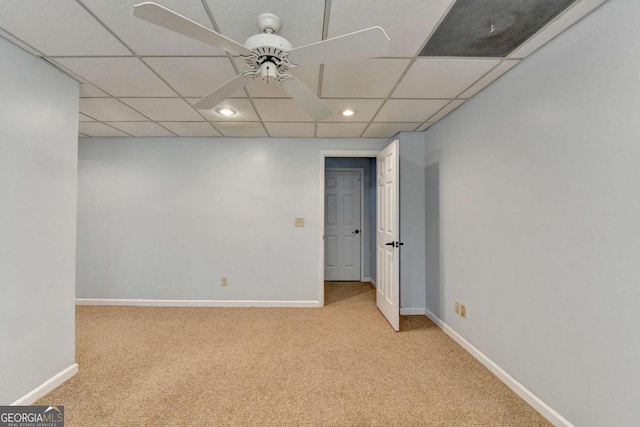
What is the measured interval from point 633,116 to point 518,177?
681 mm

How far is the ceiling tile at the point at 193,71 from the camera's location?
1776 millimetres

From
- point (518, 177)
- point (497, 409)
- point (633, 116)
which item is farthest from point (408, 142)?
point (497, 409)

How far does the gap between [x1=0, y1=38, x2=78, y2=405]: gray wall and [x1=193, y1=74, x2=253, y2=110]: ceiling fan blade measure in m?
1.10

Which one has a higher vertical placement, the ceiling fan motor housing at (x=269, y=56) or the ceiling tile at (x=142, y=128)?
the ceiling tile at (x=142, y=128)

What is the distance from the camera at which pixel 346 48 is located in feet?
3.90

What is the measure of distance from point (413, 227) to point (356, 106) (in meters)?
1.64

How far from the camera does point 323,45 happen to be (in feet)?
3.91

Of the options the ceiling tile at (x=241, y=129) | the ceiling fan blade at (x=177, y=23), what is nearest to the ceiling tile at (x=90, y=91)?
the ceiling tile at (x=241, y=129)

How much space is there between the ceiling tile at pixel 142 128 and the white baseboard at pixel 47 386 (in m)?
2.39

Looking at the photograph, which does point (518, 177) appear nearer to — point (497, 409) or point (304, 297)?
point (497, 409)

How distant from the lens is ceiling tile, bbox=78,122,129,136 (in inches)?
121

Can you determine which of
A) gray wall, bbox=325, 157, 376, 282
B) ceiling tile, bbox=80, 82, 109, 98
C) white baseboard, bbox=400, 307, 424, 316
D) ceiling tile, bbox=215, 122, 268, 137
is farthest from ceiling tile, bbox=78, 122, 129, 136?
white baseboard, bbox=400, 307, 424, 316

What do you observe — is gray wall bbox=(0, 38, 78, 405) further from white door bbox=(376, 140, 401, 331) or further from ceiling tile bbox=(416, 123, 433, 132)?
ceiling tile bbox=(416, 123, 433, 132)

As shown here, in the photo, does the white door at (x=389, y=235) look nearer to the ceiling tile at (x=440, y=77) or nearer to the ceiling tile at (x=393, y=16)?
the ceiling tile at (x=440, y=77)
